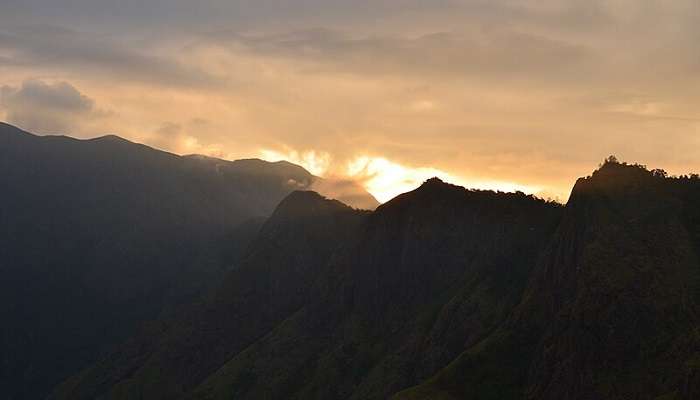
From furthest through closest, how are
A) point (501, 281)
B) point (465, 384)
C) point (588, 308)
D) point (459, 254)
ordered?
point (459, 254)
point (501, 281)
point (465, 384)
point (588, 308)

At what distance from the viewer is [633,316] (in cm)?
12600

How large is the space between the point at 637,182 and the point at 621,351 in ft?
126

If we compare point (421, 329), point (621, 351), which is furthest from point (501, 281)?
point (621, 351)

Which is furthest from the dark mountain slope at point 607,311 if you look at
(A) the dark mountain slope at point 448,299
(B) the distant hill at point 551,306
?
(A) the dark mountain slope at point 448,299

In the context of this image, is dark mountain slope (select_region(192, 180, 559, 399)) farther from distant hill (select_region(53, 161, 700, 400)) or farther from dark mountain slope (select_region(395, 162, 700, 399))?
dark mountain slope (select_region(395, 162, 700, 399))

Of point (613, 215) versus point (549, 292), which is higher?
point (613, 215)

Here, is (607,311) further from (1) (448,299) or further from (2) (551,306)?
(1) (448,299)

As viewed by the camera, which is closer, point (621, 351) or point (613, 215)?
point (621, 351)

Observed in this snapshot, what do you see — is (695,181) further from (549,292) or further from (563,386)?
(563,386)

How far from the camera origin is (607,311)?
129 m

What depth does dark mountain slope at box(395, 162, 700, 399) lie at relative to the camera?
121 m

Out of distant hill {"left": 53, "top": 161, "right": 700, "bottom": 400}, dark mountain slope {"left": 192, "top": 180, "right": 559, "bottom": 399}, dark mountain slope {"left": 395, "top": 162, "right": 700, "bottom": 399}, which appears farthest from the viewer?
dark mountain slope {"left": 192, "top": 180, "right": 559, "bottom": 399}

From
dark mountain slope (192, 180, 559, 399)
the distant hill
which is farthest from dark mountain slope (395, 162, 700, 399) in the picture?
dark mountain slope (192, 180, 559, 399)

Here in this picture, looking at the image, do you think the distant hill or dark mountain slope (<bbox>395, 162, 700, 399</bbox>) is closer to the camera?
Answer: dark mountain slope (<bbox>395, 162, 700, 399</bbox>)
